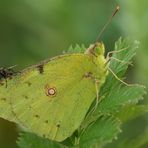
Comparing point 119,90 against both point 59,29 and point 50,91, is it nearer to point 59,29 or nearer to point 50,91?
point 50,91

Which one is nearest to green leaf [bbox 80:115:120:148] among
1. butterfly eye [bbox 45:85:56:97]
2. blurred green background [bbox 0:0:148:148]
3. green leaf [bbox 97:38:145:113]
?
green leaf [bbox 97:38:145:113]

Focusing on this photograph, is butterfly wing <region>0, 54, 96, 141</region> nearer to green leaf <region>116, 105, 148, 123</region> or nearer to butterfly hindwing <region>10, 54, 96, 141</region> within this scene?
butterfly hindwing <region>10, 54, 96, 141</region>

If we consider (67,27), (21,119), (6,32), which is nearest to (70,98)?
(21,119)

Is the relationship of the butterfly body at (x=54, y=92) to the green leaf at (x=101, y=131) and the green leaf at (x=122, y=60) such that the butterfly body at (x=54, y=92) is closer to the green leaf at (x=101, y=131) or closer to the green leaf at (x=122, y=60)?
the green leaf at (x=122, y=60)

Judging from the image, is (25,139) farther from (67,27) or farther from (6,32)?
(6,32)

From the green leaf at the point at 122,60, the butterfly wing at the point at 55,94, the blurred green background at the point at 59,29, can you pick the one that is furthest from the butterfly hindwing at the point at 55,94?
the blurred green background at the point at 59,29
